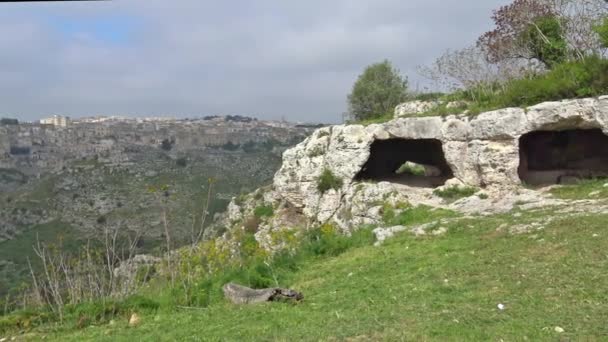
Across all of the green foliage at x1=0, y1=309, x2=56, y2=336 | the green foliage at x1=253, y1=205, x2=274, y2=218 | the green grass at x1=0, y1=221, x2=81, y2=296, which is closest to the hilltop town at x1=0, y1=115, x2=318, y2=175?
the green grass at x1=0, y1=221, x2=81, y2=296

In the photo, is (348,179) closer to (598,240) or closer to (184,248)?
(184,248)

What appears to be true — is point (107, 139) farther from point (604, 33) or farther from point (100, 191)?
point (604, 33)

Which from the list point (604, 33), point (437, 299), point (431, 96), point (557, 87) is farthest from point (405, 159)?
point (437, 299)

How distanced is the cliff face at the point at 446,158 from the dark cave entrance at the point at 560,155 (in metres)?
0.04

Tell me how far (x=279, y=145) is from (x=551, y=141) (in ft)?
325

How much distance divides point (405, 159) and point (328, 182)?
6.46 meters

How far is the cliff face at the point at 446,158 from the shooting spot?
19.3 m

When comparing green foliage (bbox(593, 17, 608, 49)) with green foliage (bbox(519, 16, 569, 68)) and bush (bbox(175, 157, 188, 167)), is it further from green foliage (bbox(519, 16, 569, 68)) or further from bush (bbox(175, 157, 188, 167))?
bush (bbox(175, 157, 188, 167))

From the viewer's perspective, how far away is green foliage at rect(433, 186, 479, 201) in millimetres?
20188

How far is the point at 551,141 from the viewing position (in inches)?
933

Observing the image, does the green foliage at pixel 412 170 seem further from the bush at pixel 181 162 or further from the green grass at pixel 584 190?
the bush at pixel 181 162

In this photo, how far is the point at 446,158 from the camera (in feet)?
70.6

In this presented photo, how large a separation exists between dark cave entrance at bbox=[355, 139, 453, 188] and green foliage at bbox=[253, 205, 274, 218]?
4.82m

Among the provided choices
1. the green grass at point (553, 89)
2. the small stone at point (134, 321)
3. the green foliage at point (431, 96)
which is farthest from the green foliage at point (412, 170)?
the small stone at point (134, 321)
